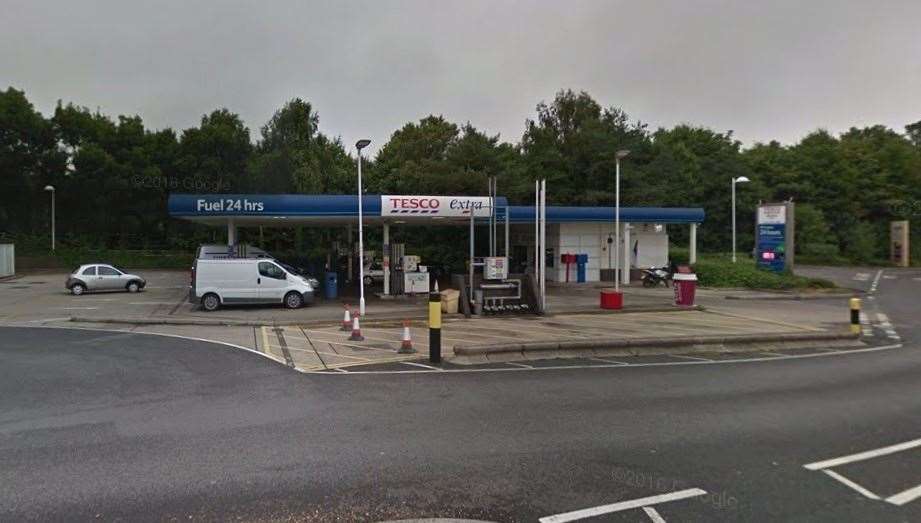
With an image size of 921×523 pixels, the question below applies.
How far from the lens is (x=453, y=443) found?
6.13m

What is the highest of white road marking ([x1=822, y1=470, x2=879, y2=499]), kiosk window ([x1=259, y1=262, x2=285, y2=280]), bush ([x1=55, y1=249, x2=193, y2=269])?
bush ([x1=55, y1=249, x2=193, y2=269])

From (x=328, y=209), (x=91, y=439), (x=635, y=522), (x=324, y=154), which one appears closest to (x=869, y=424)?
(x=635, y=522)

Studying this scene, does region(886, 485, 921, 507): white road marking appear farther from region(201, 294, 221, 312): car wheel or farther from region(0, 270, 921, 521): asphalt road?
region(201, 294, 221, 312): car wheel

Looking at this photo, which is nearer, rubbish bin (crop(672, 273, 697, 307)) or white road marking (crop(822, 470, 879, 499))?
white road marking (crop(822, 470, 879, 499))

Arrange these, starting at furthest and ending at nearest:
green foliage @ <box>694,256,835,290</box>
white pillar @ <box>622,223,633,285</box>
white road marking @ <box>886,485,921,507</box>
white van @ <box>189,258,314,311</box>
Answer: white pillar @ <box>622,223,633,285</box> → green foliage @ <box>694,256,835,290</box> → white van @ <box>189,258,314,311</box> → white road marking @ <box>886,485,921,507</box>

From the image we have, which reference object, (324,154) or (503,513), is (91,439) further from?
(324,154)

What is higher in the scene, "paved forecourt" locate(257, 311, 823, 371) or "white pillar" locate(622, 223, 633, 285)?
"white pillar" locate(622, 223, 633, 285)

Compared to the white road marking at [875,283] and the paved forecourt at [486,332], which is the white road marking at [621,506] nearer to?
the paved forecourt at [486,332]

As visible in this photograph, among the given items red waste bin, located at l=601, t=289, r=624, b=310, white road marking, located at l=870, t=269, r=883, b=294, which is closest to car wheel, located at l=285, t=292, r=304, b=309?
red waste bin, located at l=601, t=289, r=624, b=310

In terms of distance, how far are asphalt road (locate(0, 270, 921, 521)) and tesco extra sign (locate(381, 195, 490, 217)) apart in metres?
12.8

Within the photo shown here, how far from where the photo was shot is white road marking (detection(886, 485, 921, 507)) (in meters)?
4.79

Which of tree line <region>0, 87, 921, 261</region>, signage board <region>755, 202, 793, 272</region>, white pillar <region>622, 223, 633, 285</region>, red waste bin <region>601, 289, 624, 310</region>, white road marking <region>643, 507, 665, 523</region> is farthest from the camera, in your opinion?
tree line <region>0, 87, 921, 261</region>

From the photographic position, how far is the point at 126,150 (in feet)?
164

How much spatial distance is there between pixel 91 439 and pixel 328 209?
Answer: 1704cm
